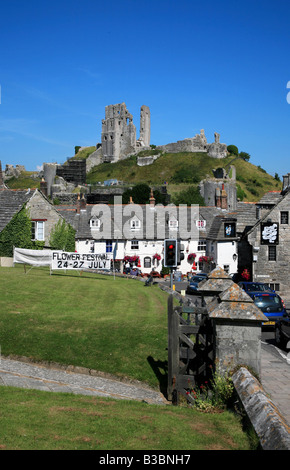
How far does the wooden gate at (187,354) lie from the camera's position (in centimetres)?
973

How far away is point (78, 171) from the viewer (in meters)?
114

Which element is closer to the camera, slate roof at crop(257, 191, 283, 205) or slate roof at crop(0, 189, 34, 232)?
slate roof at crop(0, 189, 34, 232)

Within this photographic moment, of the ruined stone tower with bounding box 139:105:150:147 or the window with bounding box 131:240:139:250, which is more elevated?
the ruined stone tower with bounding box 139:105:150:147

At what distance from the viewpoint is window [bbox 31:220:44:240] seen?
133ft

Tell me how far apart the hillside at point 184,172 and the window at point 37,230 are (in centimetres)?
7214

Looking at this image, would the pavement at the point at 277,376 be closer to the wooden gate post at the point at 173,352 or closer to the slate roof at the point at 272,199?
the wooden gate post at the point at 173,352

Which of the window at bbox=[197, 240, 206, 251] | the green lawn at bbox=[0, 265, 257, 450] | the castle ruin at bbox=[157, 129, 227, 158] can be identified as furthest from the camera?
A: the castle ruin at bbox=[157, 129, 227, 158]

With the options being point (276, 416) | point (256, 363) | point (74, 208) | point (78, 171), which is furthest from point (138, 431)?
point (78, 171)

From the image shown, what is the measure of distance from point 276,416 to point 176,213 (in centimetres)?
4755

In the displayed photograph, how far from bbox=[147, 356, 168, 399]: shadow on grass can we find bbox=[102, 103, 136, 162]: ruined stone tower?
435ft

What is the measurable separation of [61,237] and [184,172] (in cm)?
8181

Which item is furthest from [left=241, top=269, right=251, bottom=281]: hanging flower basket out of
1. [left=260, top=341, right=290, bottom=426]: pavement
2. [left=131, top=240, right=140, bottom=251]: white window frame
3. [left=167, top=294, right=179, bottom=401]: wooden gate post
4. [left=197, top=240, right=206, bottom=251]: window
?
[left=167, top=294, right=179, bottom=401]: wooden gate post

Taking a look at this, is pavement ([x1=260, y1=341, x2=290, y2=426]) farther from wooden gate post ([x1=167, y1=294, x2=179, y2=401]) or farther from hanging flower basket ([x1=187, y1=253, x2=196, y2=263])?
hanging flower basket ([x1=187, y1=253, x2=196, y2=263])
